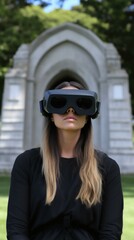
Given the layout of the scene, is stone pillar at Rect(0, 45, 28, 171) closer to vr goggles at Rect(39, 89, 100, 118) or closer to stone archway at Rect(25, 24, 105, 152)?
stone archway at Rect(25, 24, 105, 152)

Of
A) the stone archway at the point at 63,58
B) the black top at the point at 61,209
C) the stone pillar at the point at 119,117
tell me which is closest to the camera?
the black top at the point at 61,209

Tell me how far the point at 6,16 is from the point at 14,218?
17.4 meters

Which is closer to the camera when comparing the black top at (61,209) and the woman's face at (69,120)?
the black top at (61,209)

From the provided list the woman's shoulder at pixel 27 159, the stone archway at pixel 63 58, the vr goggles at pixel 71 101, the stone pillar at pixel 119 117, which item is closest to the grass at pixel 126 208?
the woman's shoulder at pixel 27 159

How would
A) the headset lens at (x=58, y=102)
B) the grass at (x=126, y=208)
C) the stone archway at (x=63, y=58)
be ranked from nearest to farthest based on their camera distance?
the headset lens at (x=58, y=102) < the grass at (x=126, y=208) < the stone archway at (x=63, y=58)

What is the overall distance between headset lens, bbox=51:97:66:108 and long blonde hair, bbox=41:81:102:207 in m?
0.14

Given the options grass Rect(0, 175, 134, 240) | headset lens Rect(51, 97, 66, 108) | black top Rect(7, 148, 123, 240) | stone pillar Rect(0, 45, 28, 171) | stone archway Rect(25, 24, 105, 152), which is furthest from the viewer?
stone archway Rect(25, 24, 105, 152)

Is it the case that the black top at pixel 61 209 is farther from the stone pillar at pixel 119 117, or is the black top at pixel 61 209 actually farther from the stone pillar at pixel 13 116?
the stone pillar at pixel 13 116

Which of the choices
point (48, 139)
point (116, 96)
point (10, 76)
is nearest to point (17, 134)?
point (10, 76)

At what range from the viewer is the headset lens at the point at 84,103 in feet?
6.55

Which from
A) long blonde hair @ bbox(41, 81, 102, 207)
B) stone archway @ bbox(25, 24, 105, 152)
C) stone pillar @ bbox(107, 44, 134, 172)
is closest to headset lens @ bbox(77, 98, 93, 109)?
long blonde hair @ bbox(41, 81, 102, 207)

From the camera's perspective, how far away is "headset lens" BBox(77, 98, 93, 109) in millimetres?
1997

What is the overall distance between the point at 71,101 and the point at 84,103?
2.8 inches

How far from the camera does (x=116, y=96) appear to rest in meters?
11.1
